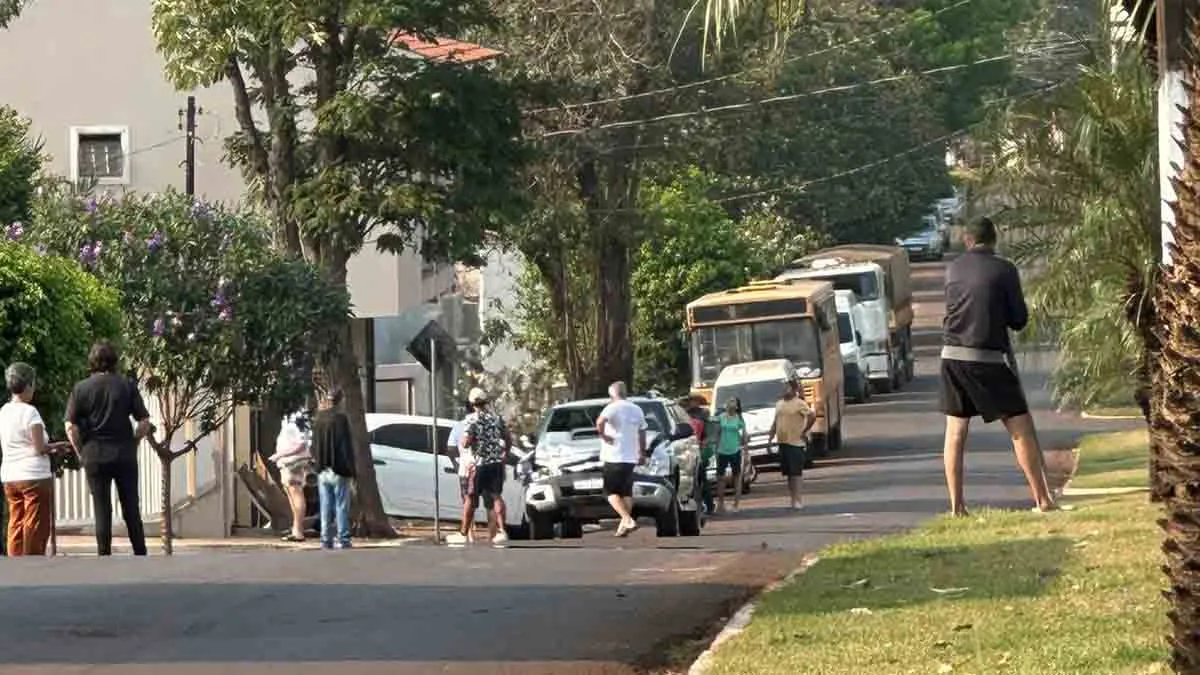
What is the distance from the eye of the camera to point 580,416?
2580cm

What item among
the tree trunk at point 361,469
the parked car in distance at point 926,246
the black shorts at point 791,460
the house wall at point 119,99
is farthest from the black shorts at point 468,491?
the parked car in distance at point 926,246

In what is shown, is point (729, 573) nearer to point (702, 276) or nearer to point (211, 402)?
point (211, 402)

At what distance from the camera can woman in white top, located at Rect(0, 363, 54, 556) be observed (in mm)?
15836

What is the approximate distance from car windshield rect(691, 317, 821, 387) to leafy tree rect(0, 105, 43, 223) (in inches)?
555

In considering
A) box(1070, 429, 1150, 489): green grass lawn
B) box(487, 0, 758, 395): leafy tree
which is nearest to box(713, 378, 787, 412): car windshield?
box(487, 0, 758, 395): leafy tree

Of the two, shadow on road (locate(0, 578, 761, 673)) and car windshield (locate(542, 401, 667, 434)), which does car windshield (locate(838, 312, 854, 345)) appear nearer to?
car windshield (locate(542, 401, 667, 434))

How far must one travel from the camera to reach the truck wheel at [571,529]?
79.5 feet

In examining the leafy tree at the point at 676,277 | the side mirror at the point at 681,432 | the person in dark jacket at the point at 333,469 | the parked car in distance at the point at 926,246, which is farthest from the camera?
the parked car in distance at the point at 926,246

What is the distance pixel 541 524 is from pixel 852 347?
1066 inches

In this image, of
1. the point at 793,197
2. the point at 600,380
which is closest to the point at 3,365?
the point at 600,380

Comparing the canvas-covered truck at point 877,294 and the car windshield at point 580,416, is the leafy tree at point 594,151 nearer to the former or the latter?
the canvas-covered truck at point 877,294

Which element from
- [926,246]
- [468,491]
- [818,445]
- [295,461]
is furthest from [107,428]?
[926,246]

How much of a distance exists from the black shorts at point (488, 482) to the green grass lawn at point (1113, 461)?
20.2 feet

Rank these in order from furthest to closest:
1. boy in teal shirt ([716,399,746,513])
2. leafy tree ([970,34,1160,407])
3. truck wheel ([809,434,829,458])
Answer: truck wheel ([809,434,829,458]), boy in teal shirt ([716,399,746,513]), leafy tree ([970,34,1160,407])
